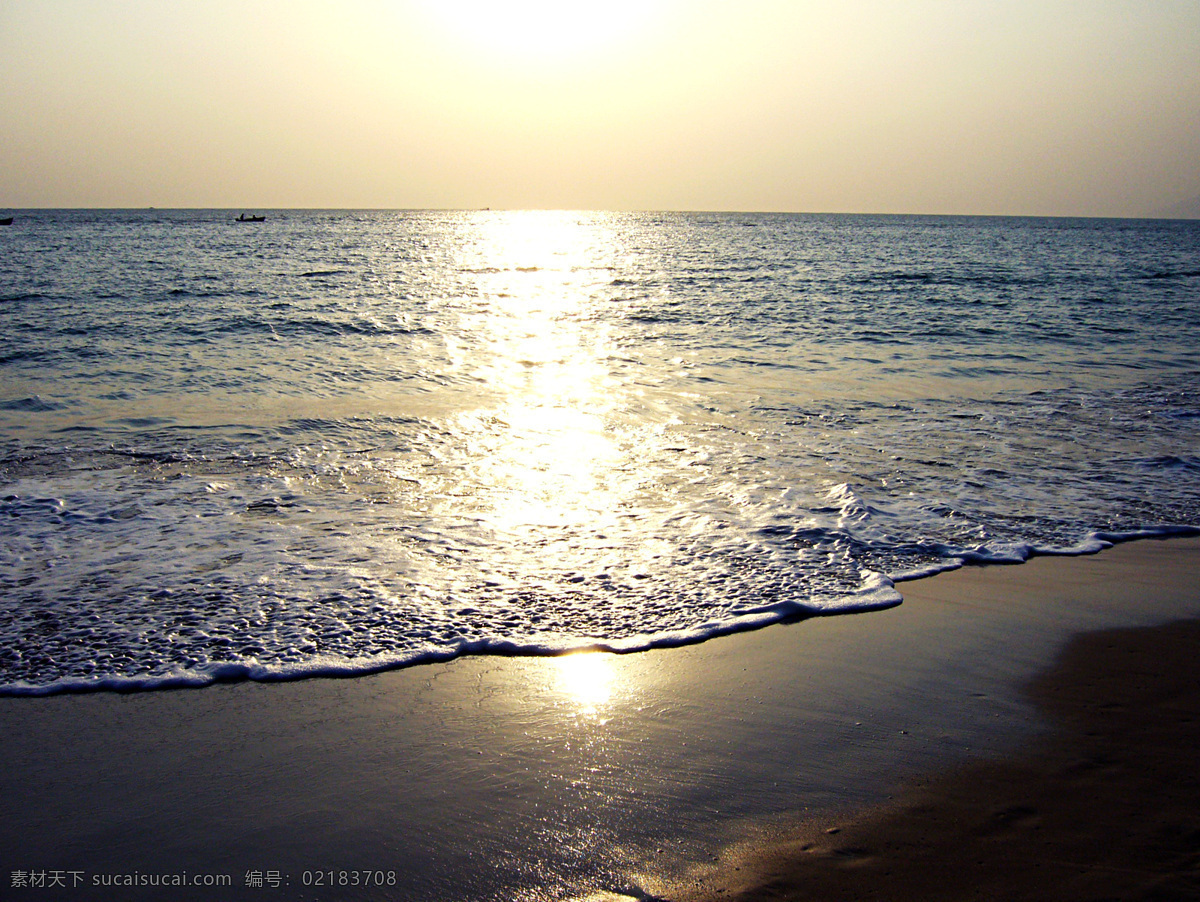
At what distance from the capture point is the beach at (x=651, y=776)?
9.08 feet

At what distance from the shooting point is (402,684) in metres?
4.10

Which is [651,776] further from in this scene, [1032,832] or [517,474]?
[517,474]

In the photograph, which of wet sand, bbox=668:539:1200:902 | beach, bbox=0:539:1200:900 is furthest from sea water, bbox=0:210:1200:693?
wet sand, bbox=668:539:1200:902

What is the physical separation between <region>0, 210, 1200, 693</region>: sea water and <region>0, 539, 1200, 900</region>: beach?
483 millimetres

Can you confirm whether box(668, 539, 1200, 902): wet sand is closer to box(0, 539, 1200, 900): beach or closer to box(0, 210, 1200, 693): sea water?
box(0, 539, 1200, 900): beach

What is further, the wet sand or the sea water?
the sea water

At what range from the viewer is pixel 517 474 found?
7.85m

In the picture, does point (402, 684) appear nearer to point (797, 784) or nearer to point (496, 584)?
point (496, 584)

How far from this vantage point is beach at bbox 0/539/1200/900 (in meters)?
2.77

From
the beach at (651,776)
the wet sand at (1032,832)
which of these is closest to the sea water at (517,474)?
the beach at (651,776)

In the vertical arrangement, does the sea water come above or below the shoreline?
above

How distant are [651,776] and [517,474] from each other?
190 inches

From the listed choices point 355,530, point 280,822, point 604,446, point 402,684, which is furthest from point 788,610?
point 604,446

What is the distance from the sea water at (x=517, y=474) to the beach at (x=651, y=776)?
0.48 m
